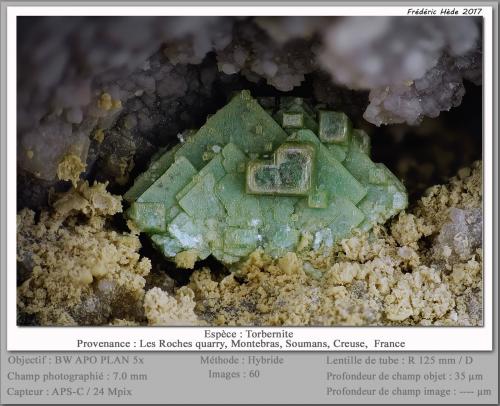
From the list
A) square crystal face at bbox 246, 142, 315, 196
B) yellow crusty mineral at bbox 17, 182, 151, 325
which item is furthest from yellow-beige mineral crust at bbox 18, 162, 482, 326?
square crystal face at bbox 246, 142, 315, 196

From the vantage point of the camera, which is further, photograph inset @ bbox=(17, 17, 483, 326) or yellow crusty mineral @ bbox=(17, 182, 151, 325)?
yellow crusty mineral @ bbox=(17, 182, 151, 325)

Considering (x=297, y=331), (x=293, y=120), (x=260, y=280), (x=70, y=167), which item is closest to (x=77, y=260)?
(x=70, y=167)

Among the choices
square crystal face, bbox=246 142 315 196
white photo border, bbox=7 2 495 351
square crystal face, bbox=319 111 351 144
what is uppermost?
square crystal face, bbox=319 111 351 144

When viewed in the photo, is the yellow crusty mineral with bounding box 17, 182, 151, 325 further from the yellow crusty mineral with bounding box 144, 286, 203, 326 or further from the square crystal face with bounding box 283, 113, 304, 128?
the square crystal face with bounding box 283, 113, 304, 128

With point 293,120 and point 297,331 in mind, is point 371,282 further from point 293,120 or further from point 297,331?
point 293,120

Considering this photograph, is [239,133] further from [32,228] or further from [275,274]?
[32,228]

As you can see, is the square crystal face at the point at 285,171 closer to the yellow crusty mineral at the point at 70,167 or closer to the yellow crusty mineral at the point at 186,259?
the yellow crusty mineral at the point at 186,259

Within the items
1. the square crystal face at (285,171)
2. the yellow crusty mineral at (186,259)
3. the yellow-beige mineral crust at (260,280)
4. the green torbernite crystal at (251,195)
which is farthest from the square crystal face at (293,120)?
the yellow crusty mineral at (186,259)
